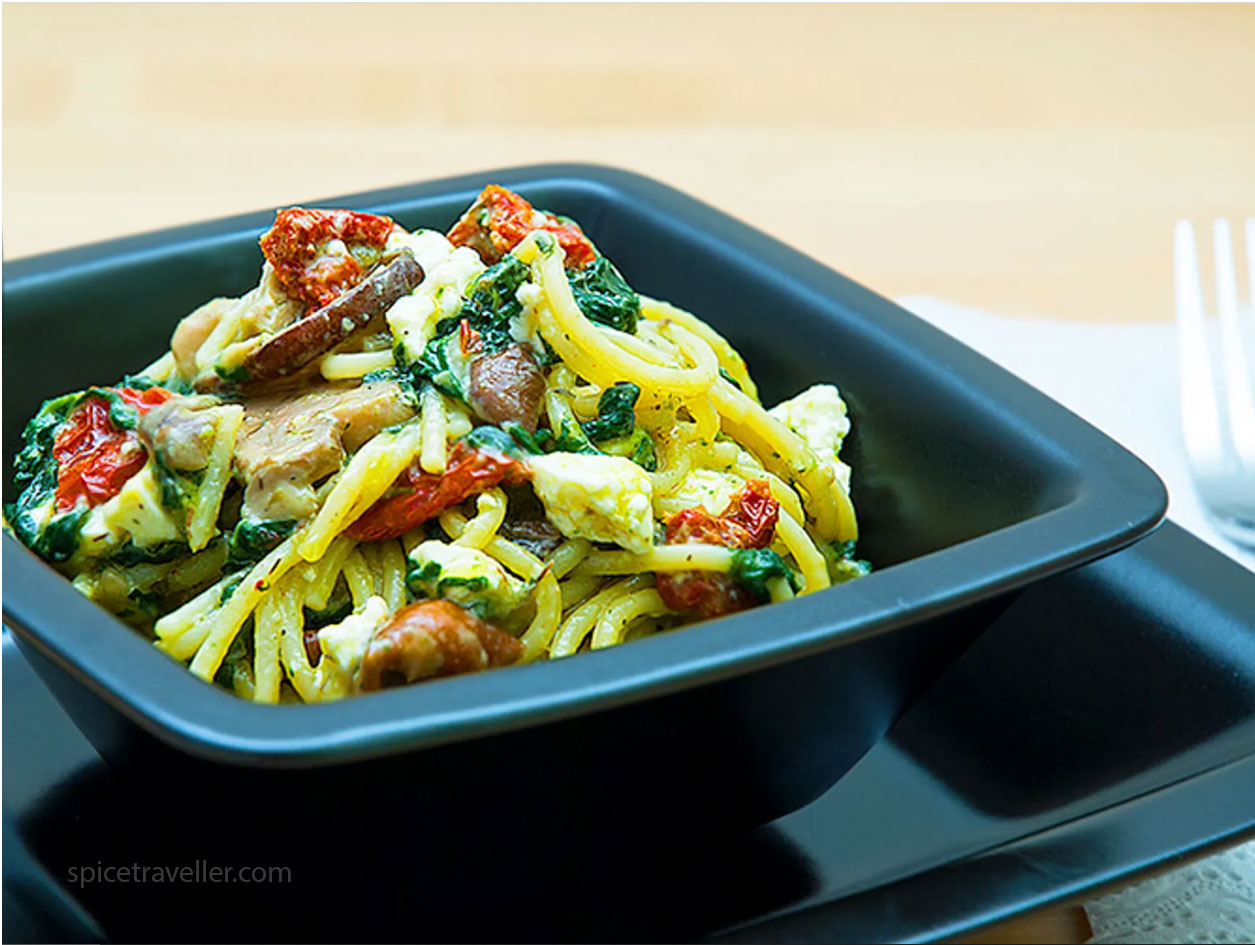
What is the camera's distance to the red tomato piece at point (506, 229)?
83.1 inches

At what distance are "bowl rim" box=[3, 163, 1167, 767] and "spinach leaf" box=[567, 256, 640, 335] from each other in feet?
1.79

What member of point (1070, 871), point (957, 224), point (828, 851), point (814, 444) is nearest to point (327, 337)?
point (814, 444)

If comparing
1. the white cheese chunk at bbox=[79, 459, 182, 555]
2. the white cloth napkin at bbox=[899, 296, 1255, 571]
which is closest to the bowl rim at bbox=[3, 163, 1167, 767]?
the white cheese chunk at bbox=[79, 459, 182, 555]

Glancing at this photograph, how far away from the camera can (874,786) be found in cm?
203

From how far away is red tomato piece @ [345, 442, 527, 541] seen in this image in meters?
1.79

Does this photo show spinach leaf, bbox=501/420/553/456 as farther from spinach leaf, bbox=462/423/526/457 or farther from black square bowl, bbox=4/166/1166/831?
black square bowl, bbox=4/166/1166/831

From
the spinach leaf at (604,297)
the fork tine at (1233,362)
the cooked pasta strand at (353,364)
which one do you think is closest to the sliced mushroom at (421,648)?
the cooked pasta strand at (353,364)

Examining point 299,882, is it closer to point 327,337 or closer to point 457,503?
point 457,503

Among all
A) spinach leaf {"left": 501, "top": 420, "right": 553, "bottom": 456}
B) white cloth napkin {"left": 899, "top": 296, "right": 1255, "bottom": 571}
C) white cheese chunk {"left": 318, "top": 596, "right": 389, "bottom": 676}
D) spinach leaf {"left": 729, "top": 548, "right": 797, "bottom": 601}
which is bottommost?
white cloth napkin {"left": 899, "top": 296, "right": 1255, "bottom": 571}

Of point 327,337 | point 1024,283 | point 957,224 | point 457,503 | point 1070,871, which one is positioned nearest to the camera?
point 1070,871

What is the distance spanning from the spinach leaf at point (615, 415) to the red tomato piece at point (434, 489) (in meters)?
0.17

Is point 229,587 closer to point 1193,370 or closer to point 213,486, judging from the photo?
point 213,486

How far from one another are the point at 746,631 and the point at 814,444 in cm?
73

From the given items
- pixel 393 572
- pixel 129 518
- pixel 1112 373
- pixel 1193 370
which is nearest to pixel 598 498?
pixel 393 572
